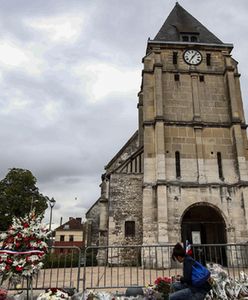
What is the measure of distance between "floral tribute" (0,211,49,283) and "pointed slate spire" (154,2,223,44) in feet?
69.6

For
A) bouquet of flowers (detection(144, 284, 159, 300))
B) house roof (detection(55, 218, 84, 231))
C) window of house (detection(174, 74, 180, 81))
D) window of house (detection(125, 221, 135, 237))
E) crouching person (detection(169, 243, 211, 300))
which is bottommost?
bouquet of flowers (detection(144, 284, 159, 300))

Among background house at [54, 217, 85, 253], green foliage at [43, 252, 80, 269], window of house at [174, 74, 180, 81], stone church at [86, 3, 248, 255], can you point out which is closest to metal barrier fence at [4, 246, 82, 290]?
green foliage at [43, 252, 80, 269]

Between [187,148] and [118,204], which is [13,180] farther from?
[187,148]

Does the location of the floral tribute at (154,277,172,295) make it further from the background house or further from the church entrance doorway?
the background house

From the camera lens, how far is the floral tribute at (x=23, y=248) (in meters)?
6.04

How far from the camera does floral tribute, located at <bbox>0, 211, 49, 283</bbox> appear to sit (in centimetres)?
604

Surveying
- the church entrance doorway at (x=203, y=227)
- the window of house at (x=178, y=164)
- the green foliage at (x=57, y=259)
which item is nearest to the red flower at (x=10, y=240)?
the green foliage at (x=57, y=259)

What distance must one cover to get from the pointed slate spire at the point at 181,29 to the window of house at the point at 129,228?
15.3 metres

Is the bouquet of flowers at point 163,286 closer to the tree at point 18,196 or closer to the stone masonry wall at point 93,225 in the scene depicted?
the tree at point 18,196

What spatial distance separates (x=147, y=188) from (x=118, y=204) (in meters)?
3.02

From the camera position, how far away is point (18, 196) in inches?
1137

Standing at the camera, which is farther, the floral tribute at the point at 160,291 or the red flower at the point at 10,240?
the floral tribute at the point at 160,291

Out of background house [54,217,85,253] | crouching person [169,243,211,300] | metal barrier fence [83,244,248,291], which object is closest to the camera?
crouching person [169,243,211,300]

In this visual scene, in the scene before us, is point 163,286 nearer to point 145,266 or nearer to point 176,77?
point 145,266
